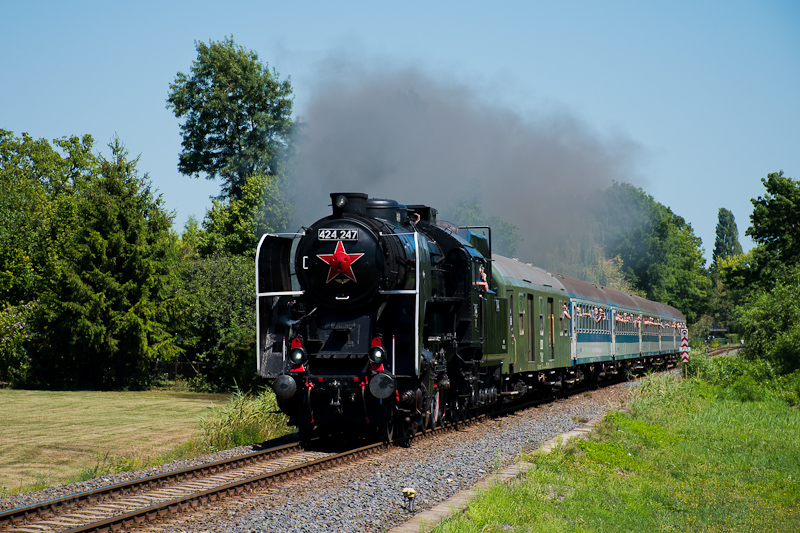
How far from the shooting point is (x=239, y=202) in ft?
147

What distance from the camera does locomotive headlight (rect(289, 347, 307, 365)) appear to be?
12.3 m

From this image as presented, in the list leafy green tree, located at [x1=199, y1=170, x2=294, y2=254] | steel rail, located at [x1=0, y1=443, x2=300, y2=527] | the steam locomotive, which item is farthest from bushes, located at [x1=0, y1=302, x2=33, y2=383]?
steel rail, located at [x1=0, y1=443, x2=300, y2=527]

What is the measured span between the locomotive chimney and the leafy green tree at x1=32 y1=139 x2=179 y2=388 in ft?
74.6

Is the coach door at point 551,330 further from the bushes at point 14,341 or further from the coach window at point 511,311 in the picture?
the bushes at point 14,341

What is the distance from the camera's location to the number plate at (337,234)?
1246cm

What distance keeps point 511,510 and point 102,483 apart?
528cm

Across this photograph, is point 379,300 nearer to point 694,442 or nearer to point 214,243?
point 694,442

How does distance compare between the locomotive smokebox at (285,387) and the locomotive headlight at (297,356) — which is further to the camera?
the locomotive headlight at (297,356)

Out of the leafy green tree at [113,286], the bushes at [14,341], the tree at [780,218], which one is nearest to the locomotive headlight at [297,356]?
the leafy green tree at [113,286]

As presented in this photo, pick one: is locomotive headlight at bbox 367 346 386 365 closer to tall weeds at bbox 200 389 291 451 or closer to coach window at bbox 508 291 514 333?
tall weeds at bbox 200 389 291 451

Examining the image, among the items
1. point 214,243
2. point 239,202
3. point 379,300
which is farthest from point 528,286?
point 214,243

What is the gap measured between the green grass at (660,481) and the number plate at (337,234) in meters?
4.23

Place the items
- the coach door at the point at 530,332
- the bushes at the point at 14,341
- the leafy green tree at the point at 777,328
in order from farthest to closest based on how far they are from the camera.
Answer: the bushes at the point at 14,341
the leafy green tree at the point at 777,328
the coach door at the point at 530,332

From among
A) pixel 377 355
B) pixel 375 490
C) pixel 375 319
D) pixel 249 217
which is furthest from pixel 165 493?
pixel 249 217
